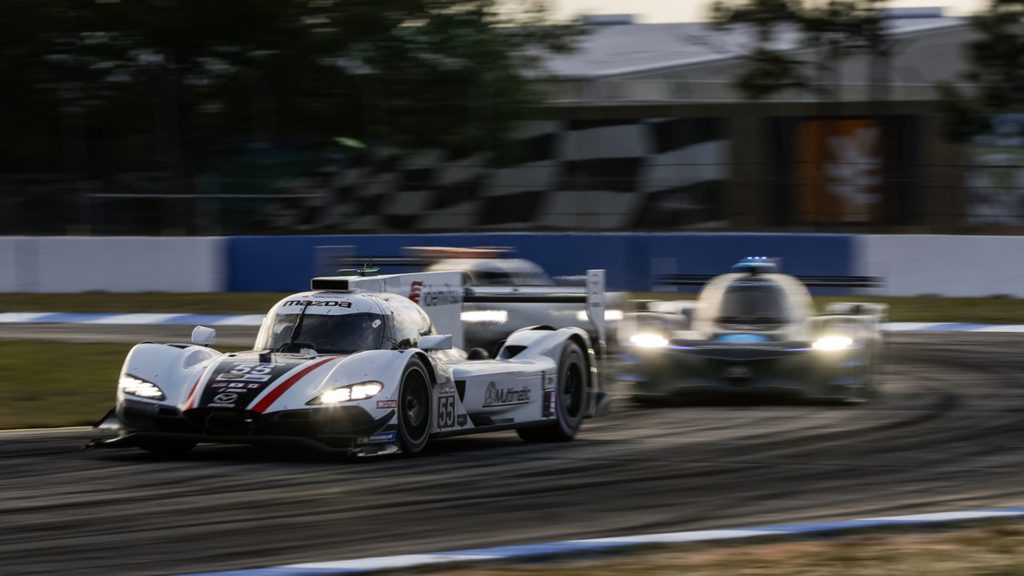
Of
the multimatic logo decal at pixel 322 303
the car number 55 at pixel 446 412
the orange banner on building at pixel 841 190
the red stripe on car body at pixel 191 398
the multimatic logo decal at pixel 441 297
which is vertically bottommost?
the car number 55 at pixel 446 412

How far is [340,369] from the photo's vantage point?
910cm

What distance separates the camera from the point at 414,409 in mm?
9500

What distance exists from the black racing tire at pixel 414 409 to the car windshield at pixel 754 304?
4993 mm

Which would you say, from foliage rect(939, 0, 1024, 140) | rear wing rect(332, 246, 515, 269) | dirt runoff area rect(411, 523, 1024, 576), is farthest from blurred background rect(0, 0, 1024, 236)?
dirt runoff area rect(411, 523, 1024, 576)

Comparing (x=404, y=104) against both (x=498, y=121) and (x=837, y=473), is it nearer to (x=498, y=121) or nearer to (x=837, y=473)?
(x=498, y=121)

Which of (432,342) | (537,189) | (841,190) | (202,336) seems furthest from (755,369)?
(537,189)

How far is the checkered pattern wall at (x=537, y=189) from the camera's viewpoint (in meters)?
25.8

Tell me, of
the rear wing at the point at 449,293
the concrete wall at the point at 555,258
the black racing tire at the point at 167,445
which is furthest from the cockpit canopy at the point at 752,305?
the concrete wall at the point at 555,258

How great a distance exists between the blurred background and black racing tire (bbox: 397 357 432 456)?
52.6ft

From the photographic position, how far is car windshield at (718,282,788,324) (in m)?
13.8

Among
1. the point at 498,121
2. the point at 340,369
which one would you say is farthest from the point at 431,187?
the point at 340,369

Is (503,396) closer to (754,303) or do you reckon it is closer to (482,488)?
(482,488)

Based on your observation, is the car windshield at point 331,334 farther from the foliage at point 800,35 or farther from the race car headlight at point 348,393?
the foliage at point 800,35

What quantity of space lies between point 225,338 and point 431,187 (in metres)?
8.85
